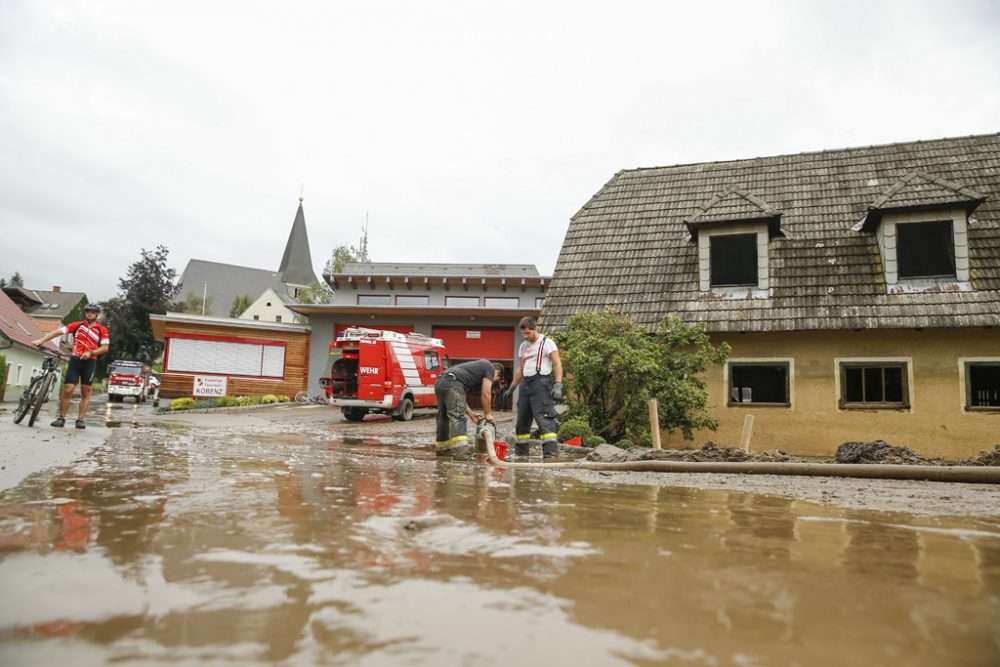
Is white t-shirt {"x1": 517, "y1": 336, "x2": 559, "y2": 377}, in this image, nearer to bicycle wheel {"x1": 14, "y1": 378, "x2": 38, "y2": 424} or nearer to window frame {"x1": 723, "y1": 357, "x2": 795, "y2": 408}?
window frame {"x1": 723, "y1": 357, "x2": 795, "y2": 408}

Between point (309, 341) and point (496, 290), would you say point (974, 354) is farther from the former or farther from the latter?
point (309, 341)

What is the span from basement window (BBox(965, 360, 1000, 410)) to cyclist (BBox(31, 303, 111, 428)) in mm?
15678

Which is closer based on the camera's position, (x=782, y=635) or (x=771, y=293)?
(x=782, y=635)

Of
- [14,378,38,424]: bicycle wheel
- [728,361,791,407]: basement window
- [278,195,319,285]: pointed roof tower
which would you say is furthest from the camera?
[278,195,319,285]: pointed roof tower

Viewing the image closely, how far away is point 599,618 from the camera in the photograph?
78.9 inches

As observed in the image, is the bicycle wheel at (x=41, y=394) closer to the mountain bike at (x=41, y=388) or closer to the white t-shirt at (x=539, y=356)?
the mountain bike at (x=41, y=388)

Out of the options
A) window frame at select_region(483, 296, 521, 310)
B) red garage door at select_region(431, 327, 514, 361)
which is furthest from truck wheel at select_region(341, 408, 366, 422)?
window frame at select_region(483, 296, 521, 310)

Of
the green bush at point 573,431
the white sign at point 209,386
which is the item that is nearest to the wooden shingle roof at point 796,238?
the green bush at point 573,431

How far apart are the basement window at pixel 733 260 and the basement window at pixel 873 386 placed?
2.83 meters

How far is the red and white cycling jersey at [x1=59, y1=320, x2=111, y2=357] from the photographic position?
9547 mm

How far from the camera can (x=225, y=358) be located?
29.1m

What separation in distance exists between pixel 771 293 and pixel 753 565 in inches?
494

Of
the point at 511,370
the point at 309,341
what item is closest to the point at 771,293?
the point at 511,370

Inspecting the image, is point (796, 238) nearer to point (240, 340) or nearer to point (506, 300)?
point (506, 300)
